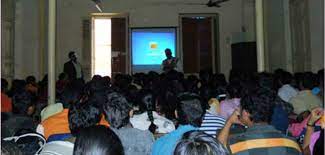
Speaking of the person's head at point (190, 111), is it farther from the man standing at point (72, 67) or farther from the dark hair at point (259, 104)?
the man standing at point (72, 67)

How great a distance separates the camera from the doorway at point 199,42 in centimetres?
1138

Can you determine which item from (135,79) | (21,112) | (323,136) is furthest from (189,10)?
(323,136)

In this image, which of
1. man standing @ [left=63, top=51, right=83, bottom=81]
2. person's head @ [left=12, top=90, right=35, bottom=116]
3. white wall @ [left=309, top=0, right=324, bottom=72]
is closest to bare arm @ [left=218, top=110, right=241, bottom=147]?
person's head @ [left=12, top=90, right=35, bottom=116]

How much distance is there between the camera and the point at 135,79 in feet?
23.1

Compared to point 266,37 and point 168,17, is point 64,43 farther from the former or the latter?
point 266,37

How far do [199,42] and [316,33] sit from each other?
3.80 meters

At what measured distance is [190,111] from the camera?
2.58 metres

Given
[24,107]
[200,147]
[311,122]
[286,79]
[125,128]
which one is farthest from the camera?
[286,79]

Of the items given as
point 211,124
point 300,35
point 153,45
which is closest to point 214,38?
point 153,45

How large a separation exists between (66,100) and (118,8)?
780 cm

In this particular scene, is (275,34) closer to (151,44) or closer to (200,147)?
(151,44)

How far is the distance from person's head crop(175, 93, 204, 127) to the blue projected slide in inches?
329

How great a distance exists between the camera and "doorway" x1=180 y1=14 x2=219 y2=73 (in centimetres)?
1138

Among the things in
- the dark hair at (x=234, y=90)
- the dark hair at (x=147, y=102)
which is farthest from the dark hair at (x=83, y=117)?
the dark hair at (x=234, y=90)
